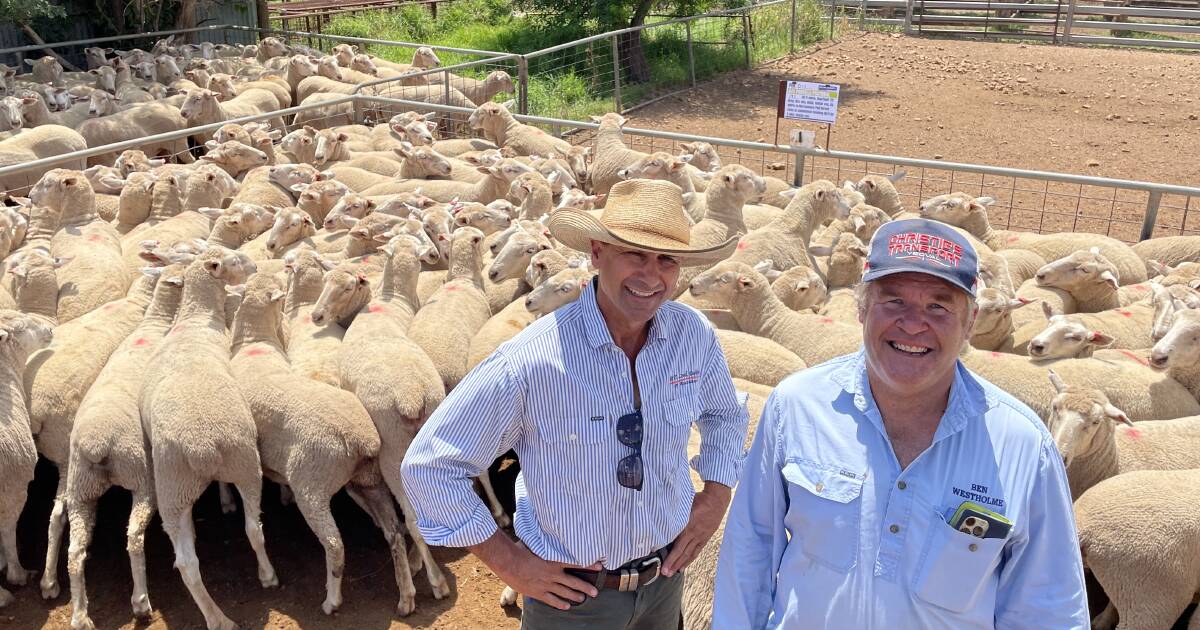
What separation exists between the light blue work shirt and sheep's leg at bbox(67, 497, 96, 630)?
3.59 meters

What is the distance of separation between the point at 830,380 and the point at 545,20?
58.7 ft

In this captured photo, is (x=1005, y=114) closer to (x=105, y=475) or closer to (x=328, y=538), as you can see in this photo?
(x=328, y=538)

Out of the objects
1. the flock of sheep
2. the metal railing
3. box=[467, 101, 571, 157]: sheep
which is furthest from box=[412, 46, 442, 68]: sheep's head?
the flock of sheep

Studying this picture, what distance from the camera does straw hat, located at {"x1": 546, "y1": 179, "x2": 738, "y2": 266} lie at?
260 cm

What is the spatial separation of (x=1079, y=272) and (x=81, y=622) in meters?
6.12

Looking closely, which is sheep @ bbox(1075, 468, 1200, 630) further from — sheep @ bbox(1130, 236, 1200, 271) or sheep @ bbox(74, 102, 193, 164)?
sheep @ bbox(74, 102, 193, 164)

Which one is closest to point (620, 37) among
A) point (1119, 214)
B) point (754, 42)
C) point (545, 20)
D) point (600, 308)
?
point (545, 20)

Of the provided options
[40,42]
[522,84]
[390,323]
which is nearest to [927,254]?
[390,323]

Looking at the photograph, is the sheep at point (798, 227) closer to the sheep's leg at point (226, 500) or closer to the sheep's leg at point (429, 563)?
the sheep's leg at point (429, 563)

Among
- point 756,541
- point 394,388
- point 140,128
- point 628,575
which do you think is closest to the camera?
point 756,541

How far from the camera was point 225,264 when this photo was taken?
230 inches

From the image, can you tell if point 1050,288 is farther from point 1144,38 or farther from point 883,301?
point 1144,38

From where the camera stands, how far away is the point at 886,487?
2.08 m

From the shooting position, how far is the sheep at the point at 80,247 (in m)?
6.37
